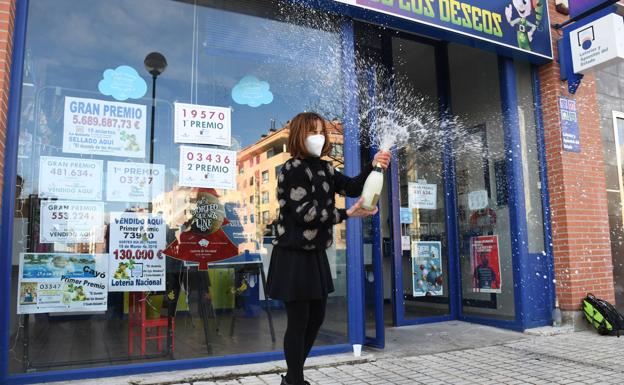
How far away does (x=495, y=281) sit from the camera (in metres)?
6.24

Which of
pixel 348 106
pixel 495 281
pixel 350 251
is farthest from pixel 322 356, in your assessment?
pixel 495 281

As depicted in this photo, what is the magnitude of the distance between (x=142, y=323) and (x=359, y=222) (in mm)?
2123

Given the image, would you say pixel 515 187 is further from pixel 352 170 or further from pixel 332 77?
pixel 332 77

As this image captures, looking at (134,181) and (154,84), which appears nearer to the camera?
(134,181)

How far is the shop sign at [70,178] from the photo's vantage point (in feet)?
12.7

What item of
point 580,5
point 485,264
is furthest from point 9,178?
point 580,5

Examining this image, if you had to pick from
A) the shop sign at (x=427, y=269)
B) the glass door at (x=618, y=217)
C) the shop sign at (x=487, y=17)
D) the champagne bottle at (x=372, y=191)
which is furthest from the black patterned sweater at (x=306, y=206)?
the glass door at (x=618, y=217)

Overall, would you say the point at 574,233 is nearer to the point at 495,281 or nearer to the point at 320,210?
the point at 495,281

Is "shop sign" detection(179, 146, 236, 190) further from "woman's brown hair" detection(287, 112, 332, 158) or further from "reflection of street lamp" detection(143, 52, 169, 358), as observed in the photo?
"woman's brown hair" detection(287, 112, 332, 158)

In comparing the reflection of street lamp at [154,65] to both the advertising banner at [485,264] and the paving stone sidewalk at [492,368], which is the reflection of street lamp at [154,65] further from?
the advertising banner at [485,264]

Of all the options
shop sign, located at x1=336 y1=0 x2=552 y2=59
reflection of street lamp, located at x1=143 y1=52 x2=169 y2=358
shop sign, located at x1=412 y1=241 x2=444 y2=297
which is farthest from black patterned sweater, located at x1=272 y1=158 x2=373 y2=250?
shop sign, located at x1=412 y1=241 x2=444 y2=297

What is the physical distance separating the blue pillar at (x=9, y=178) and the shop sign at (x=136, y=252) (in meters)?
0.71

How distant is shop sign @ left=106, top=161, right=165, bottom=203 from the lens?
4.09m

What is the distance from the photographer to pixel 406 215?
6.76 metres
